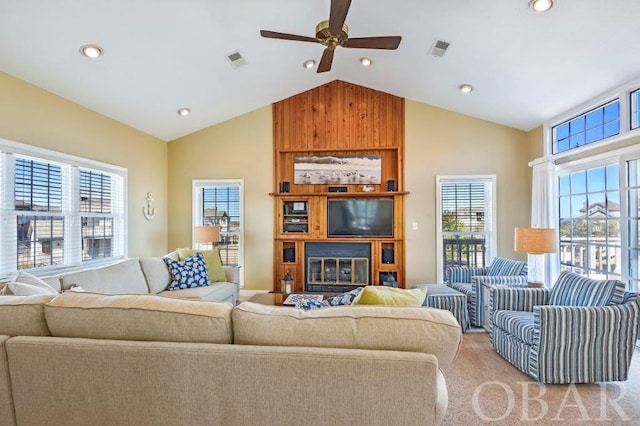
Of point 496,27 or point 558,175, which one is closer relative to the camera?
point 496,27

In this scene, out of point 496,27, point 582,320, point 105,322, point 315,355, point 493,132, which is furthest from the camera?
point 493,132

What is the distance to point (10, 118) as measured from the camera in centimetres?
316

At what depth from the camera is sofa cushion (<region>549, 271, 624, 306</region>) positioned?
2518 millimetres

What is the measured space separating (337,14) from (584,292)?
9.83ft

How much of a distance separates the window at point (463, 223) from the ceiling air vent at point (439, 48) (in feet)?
6.61

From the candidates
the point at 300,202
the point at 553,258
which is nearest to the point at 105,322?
the point at 300,202

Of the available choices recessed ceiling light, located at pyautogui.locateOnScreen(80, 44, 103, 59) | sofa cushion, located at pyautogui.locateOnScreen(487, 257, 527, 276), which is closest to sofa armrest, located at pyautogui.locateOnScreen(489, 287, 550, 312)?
sofa cushion, located at pyautogui.locateOnScreen(487, 257, 527, 276)

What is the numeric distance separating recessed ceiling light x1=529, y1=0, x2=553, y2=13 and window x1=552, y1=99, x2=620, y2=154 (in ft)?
5.40

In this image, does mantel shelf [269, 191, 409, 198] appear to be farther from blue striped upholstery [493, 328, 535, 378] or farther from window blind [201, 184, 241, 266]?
blue striped upholstery [493, 328, 535, 378]

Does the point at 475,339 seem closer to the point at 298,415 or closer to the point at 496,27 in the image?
the point at 298,415

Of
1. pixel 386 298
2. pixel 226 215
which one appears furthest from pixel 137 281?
pixel 386 298

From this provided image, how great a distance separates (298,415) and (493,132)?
528cm

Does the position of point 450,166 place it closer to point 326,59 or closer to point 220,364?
point 326,59

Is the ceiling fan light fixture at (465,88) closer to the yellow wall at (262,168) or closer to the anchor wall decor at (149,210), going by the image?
the yellow wall at (262,168)
